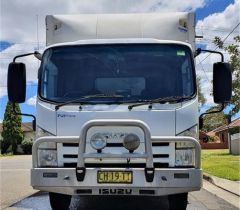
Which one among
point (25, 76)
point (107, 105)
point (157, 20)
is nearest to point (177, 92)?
point (107, 105)

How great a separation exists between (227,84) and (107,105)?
5.85 ft

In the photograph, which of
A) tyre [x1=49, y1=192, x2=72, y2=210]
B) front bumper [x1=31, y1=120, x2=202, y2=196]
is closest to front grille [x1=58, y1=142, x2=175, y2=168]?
front bumper [x1=31, y1=120, x2=202, y2=196]

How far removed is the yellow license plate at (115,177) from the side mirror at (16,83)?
172cm

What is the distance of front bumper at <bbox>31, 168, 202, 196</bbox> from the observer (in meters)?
6.54

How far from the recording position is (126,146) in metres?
6.62

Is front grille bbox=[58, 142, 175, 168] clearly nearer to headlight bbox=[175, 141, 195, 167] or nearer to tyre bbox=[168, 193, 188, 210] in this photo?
headlight bbox=[175, 141, 195, 167]

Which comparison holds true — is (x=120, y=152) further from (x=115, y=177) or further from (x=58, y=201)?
(x=58, y=201)

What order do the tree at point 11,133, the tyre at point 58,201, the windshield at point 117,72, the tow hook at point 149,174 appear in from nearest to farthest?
1. the tow hook at point 149,174
2. the windshield at point 117,72
3. the tyre at point 58,201
4. the tree at point 11,133

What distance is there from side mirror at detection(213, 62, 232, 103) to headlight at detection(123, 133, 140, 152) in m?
1.44

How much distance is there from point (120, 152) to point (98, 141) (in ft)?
1.08

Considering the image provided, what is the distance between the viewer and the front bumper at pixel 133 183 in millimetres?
6539

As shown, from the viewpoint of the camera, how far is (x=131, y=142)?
6598mm

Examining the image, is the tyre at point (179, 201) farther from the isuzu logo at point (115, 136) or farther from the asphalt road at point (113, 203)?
the isuzu logo at point (115, 136)

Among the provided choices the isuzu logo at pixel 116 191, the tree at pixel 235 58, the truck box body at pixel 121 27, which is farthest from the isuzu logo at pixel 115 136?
the tree at pixel 235 58
